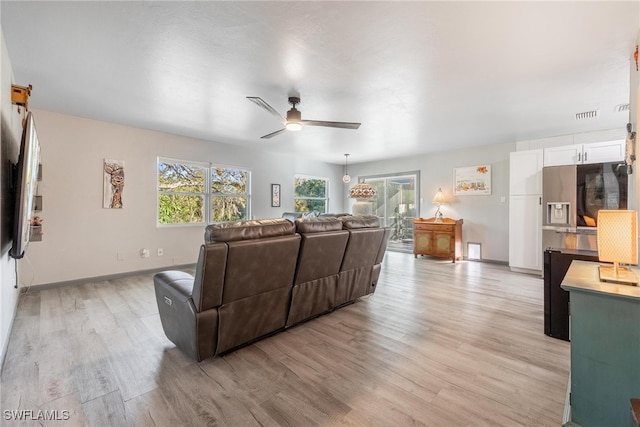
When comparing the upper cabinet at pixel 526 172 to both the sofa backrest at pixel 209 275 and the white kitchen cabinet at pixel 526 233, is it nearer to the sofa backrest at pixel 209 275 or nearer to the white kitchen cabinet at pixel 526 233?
the white kitchen cabinet at pixel 526 233

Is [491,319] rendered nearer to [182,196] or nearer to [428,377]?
[428,377]

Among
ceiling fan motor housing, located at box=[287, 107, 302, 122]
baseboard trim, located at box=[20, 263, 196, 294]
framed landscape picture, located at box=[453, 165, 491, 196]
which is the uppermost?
ceiling fan motor housing, located at box=[287, 107, 302, 122]

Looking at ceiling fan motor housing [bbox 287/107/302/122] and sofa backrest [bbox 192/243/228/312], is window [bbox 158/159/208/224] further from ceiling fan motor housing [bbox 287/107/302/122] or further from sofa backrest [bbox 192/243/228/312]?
sofa backrest [bbox 192/243/228/312]

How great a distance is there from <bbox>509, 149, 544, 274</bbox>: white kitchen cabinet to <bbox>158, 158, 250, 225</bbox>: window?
17.2 ft

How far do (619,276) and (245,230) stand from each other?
89.0 inches

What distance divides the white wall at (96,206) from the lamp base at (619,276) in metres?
5.49

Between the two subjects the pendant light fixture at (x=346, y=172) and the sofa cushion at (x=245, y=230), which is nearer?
the sofa cushion at (x=245, y=230)

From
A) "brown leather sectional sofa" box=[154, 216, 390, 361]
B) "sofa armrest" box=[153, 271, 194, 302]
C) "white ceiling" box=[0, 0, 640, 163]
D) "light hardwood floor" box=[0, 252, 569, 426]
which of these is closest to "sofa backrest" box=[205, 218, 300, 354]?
"brown leather sectional sofa" box=[154, 216, 390, 361]

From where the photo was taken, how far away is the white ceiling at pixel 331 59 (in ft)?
6.03

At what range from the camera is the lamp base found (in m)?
1.38

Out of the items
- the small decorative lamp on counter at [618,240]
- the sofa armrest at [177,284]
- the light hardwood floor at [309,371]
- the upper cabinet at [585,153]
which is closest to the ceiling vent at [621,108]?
the upper cabinet at [585,153]

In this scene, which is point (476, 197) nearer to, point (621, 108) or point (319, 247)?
point (621, 108)

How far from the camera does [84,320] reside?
9.16ft

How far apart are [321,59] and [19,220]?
2.51 metres
